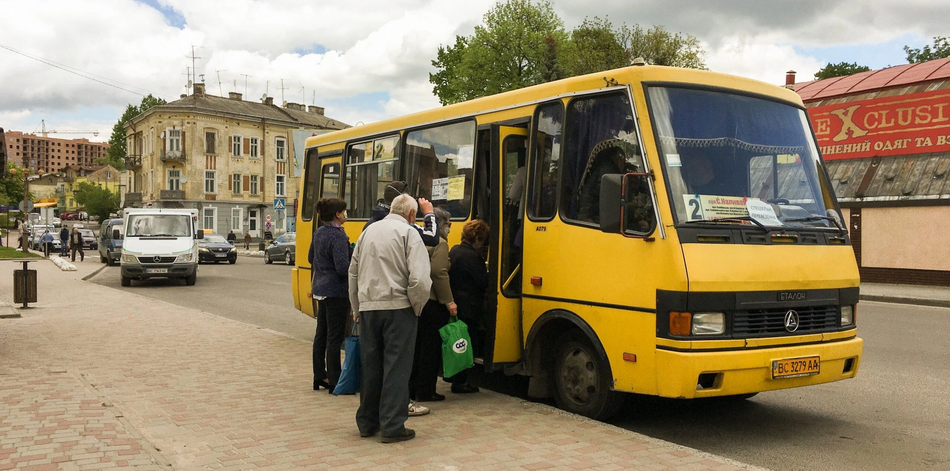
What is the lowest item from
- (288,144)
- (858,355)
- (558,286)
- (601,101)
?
(858,355)

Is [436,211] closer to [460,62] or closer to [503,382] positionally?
[503,382]

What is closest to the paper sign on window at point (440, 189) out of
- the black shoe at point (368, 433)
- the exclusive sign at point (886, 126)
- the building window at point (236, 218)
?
the black shoe at point (368, 433)

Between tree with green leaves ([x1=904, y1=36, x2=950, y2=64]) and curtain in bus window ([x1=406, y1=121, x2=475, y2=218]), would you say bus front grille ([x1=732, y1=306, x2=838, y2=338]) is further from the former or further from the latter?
tree with green leaves ([x1=904, y1=36, x2=950, y2=64])

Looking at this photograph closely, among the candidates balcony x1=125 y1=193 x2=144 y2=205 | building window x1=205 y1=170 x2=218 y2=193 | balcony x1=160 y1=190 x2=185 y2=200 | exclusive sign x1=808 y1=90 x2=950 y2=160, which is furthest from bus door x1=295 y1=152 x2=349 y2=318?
balcony x1=125 y1=193 x2=144 y2=205

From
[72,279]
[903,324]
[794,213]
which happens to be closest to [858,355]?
[794,213]

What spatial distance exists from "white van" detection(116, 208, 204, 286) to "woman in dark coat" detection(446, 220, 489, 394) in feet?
58.2

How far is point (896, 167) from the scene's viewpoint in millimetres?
24328

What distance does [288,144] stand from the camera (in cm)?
7125

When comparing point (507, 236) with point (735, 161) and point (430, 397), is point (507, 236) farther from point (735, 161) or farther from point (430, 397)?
point (735, 161)

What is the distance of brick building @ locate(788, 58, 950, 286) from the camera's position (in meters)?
22.9

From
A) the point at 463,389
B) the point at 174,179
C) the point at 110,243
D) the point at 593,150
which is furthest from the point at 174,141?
the point at 593,150

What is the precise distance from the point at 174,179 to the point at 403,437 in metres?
66.1

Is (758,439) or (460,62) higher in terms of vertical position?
(460,62)

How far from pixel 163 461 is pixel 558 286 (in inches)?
129
